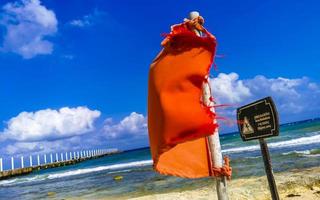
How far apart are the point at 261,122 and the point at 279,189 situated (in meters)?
7.30

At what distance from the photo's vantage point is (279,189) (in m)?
12.0

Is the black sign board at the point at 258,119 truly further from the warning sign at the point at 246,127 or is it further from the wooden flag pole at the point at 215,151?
the wooden flag pole at the point at 215,151

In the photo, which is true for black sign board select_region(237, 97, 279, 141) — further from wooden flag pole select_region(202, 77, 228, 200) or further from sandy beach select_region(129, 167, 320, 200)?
sandy beach select_region(129, 167, 320, 200)

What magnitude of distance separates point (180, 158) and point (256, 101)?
1.51 metres

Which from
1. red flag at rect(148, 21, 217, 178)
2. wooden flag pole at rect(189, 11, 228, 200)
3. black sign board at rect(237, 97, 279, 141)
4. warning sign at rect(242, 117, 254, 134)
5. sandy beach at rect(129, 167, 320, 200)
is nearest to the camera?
red flag at rect(148, 21, 217, 178)

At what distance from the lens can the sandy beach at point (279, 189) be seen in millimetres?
11133

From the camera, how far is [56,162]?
9138 centimetres

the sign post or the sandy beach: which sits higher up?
the sign post

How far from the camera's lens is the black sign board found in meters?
5.09

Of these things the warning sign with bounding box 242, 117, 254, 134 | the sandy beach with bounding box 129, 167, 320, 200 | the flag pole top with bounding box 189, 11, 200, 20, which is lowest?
the sandy beach with bounding box 129, 167, 320, 200

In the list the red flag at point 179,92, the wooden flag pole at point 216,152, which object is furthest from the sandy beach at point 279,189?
the red flag at point 179,92

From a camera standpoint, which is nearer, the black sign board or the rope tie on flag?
the rope tie on flag

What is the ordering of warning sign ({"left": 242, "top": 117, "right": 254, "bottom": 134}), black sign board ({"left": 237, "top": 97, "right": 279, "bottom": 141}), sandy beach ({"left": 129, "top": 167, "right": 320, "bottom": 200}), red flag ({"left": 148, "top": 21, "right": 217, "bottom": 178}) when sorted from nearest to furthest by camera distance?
red flag ({"left": 148, "top": 21, "right": 217, "bottom": 178})
black sign board ({"left": 237, "top": 97, "right": 279, "bottom": 141})
warning sign ({"left": 242, "top": 117, "right": 254, "bottom": 134})
sandy beach ({"left": 129, "top": 167, "right": 320, "bottom": 200})

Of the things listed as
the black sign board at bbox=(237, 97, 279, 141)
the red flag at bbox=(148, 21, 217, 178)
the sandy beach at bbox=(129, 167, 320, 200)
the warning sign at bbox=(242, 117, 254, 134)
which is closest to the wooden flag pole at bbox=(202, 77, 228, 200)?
the red flag at bbox=(148, 21, 217, 178)
